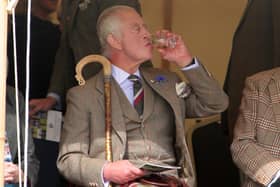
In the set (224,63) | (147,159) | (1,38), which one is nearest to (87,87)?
(147,159)

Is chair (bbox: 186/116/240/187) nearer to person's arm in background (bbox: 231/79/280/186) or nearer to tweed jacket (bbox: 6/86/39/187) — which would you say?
person's arm in background (bbox: 231/79/280/186)

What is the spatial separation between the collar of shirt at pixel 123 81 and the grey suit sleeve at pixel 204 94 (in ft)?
0.67

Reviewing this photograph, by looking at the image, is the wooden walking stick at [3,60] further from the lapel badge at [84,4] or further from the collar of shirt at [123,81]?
the lapel badge at [84,4]

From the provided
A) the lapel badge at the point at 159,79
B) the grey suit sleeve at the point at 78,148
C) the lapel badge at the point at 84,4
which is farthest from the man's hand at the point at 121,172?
the lapel badge at the point at 84,4

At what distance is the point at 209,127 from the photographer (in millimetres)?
3910

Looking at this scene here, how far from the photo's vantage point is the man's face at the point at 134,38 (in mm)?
3051

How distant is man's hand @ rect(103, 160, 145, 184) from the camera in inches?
109

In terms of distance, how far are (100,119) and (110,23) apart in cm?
36

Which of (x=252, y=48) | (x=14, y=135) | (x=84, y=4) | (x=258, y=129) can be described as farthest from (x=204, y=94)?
(x=84, y=4)

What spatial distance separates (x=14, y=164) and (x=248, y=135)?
0.79 m

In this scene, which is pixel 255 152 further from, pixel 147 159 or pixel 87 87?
pixel 87 87

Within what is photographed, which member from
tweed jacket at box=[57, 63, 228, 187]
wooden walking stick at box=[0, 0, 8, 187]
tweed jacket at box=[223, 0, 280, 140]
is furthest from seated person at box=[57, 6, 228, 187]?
wooden walking stick at box=[0, 0, 8, 187]

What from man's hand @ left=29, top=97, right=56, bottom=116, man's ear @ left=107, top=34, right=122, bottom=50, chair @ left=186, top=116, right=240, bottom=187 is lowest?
chair @ left=186, top=116, right=240, bottom=187

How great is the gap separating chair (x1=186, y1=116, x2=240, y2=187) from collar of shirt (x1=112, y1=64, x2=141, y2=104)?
0.77 metres
